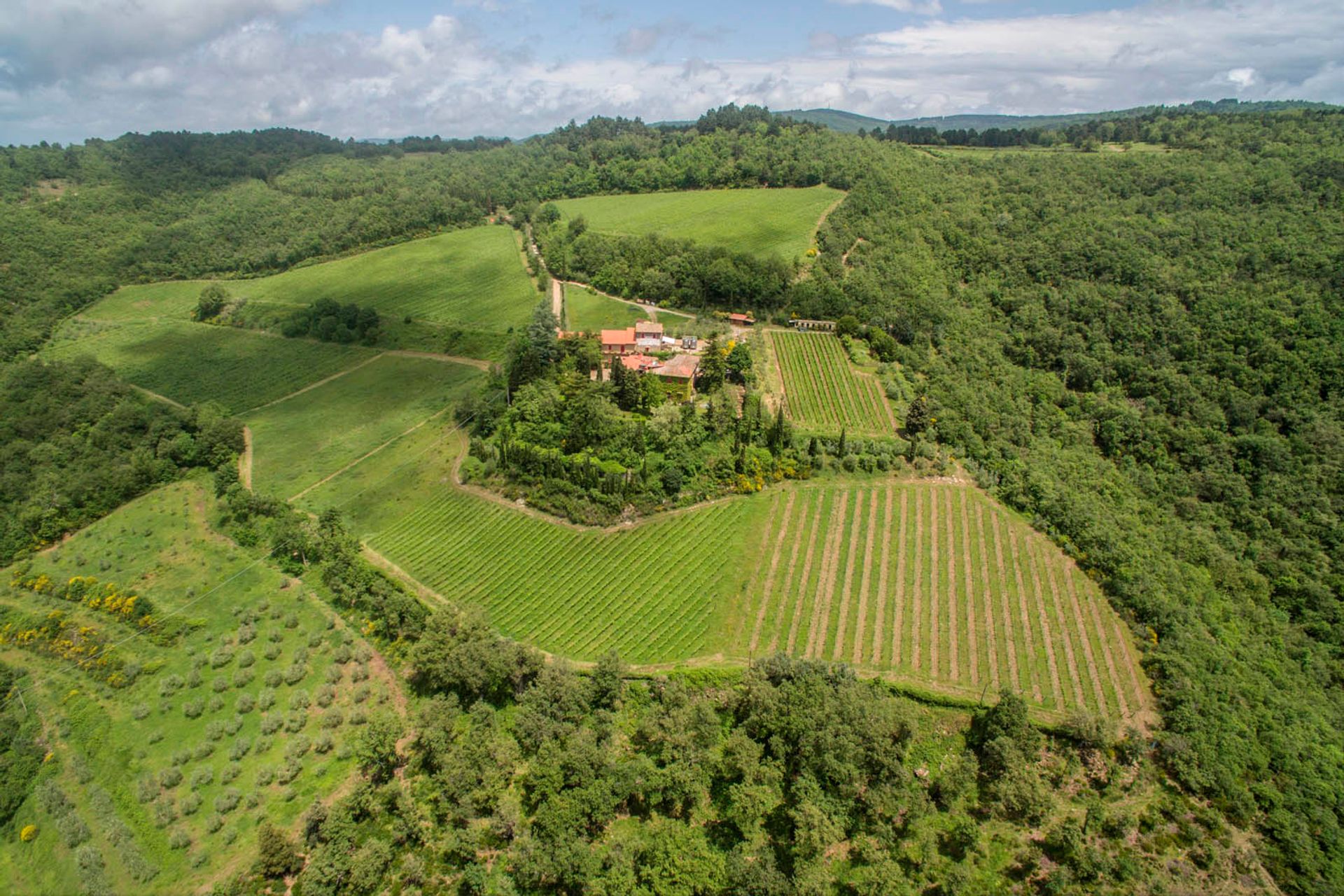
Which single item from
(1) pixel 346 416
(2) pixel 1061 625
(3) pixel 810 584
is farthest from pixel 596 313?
(2) pixel 1061 625

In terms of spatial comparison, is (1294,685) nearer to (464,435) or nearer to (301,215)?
(464,435)

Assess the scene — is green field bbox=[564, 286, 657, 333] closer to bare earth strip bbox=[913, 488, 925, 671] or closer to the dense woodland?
the dense woodland

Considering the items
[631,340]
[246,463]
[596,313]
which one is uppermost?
[596,313]

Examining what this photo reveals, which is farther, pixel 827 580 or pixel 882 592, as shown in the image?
pixel 827 580

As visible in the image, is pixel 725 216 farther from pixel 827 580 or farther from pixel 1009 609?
pixel 1009 609

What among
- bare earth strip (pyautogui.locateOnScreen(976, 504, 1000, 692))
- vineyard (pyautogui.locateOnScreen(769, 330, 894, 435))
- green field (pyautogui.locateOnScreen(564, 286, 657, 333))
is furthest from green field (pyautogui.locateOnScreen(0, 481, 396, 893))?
green field (pyautogui.locateOnScreen(564, 286, 657, 333))

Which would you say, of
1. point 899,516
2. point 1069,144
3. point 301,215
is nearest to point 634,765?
point 899,516

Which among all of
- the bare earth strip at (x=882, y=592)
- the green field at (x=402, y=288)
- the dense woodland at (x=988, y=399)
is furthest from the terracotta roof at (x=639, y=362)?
the bare earth strip at (x=882, y=592)
